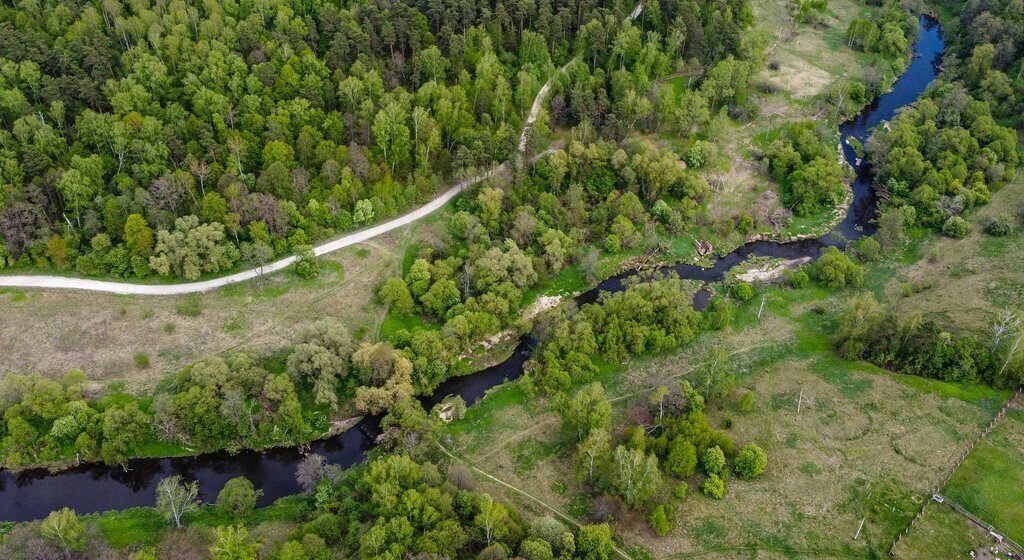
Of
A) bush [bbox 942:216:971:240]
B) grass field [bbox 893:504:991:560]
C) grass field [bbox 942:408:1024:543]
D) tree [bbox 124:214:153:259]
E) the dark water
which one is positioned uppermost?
tree [bbox 124:214:153:259]

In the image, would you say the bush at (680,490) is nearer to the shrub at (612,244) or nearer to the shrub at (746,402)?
the shrub at (746,402)

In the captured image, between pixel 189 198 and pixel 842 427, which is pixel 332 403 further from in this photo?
pixel 842 427

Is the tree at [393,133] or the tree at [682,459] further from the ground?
the tree at [393,133]

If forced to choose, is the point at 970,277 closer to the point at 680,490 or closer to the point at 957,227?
the point at 957,227

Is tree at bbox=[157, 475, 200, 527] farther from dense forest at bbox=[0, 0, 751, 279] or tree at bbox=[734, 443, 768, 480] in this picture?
tree at bbox=[734, 443, 768, 480]

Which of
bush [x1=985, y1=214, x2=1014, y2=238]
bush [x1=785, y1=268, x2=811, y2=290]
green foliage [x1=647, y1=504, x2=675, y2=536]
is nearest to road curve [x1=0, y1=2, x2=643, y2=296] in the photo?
bush [x1=785, y1=268, x2=811, y2=290]

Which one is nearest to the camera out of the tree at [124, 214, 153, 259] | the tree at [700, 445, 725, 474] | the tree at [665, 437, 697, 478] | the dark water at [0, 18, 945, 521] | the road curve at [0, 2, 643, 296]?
the tree at [665, 437, 697, 478]

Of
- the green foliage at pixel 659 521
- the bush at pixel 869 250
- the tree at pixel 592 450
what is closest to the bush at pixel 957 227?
the bush at pixel 869 250

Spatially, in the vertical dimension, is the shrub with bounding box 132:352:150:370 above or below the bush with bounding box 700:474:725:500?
above
